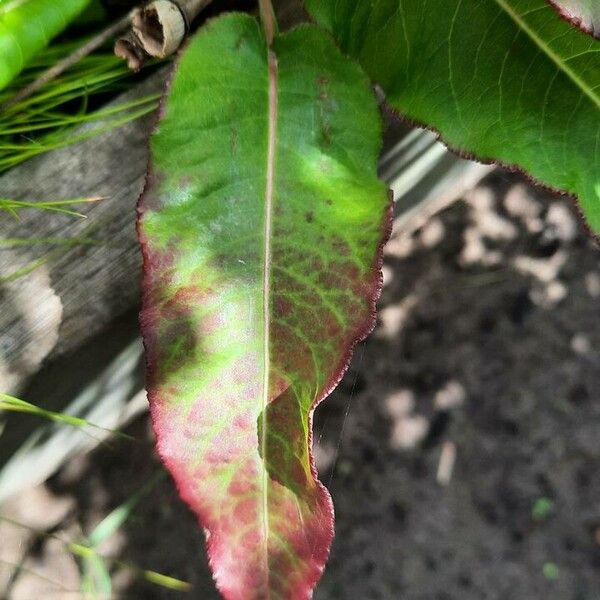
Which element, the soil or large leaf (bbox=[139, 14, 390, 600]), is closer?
large leaf (bbox=[139, 14, 390, 600])

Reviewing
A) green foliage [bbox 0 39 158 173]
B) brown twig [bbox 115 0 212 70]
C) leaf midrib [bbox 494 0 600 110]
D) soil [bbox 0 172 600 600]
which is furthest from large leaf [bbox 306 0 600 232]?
soil [bbox 0 172 600 600]

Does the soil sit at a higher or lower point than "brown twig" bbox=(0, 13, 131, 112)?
lower

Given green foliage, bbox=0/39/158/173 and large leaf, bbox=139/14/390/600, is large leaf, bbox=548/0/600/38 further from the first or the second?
green foliage, bbox=0/39/158/173

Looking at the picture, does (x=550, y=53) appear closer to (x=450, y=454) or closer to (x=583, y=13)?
(x=583, y=13)

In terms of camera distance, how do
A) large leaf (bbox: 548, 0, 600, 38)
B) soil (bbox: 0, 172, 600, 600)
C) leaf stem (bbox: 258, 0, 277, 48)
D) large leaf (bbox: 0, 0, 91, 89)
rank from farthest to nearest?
soil (bbox: 0, 172, 600, 600) < leaf stem (bbox: 258, 0, 277, 48) < large leaf (bbox: 0, 0, 91, 89) < large leaf (bbox: 548, 0, 600, 38)

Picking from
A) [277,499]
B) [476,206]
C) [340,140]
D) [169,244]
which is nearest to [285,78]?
[340,140]

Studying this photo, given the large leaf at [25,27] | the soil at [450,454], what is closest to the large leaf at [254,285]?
the large leaf at [25,27]

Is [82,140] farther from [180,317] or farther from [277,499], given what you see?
[277,499]
